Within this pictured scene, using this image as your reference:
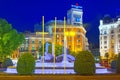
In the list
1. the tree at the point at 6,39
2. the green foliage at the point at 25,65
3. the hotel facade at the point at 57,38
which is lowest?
the green foliage at the point at 25,65

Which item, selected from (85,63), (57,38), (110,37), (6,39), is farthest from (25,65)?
(110,37)

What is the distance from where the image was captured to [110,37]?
334 ft

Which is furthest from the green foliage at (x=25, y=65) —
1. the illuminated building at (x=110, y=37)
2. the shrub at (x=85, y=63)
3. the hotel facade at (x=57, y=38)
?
the illuminated building at (x=110, y=37)

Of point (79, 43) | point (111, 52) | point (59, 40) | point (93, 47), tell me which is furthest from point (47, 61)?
point (93, 47)

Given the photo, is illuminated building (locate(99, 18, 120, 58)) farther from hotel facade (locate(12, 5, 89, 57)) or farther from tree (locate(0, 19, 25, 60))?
tree (locate(0, 19, 25, 60))

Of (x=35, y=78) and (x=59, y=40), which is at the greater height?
(x=59, y=40)

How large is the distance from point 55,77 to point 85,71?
2.16 m

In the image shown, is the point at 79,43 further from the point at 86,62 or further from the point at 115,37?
the point at 86,62

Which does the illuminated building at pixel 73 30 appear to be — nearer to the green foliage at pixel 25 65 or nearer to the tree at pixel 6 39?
the tree at pixel 6 39

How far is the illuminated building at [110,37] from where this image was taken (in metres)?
99.0

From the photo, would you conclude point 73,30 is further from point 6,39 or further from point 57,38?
point 6,39

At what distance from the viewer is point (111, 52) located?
326 feet

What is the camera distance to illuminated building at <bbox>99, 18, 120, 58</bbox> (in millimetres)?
99000

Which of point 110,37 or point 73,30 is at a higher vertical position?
point 73,30
